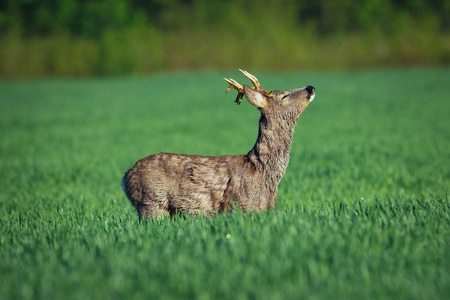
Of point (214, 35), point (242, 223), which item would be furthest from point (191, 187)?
point (214, 35)

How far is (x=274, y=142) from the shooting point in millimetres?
4621

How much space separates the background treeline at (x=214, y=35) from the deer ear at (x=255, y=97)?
133 ft

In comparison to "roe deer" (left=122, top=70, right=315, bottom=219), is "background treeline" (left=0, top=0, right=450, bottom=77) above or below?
above

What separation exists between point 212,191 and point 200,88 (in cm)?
2466

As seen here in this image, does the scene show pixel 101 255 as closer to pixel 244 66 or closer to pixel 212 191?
pixel 212 191

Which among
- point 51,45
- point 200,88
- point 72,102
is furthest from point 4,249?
point 51,45

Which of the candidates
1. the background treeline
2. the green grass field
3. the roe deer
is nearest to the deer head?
the roe deer

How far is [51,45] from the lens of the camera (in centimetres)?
4406

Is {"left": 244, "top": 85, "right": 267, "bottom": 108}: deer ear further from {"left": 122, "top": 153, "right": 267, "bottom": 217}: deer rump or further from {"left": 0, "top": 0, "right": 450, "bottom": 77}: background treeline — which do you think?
{"left": 0, "top": 0, "right": 450, "bottom": 77}: background treeline

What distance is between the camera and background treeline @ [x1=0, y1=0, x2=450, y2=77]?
42.9m

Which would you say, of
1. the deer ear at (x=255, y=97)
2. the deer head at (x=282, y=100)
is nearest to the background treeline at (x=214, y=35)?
the deer head at (x=282, y=100)

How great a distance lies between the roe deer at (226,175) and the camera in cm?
442

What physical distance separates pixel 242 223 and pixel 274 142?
112 cm

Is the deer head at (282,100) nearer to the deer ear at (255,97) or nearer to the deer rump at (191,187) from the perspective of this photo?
the deer ear at (255,97)
